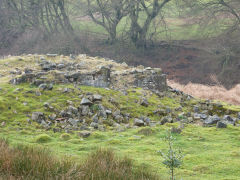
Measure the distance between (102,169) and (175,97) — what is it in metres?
9.40

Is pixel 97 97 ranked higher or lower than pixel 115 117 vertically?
higher

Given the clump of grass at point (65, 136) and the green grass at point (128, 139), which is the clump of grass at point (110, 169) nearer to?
the green grass at point (128, 139)

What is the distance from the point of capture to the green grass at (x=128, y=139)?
557cm

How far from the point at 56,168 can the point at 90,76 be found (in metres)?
7.92

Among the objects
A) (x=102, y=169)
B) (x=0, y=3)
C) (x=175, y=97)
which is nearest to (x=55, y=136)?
(x=102, y=169)

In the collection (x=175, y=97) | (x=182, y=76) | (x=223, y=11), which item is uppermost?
(x=223, y=11)

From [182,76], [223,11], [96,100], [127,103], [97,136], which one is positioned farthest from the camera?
[182,76]

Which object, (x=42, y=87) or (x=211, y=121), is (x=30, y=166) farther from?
(x=211, y=121)

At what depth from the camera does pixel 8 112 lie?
341 inches

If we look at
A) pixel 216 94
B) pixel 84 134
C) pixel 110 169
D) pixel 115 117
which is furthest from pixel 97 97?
pixel 216 94

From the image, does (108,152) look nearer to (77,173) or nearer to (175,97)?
(77,173)

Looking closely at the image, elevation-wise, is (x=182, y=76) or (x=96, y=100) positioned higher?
(x=96, y=100)

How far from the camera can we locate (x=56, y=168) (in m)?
4.29

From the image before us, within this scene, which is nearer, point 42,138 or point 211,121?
point 42,138
